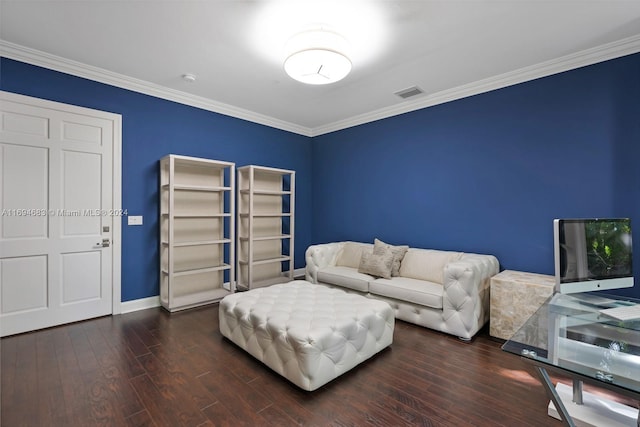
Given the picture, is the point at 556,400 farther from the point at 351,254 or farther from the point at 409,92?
the point at 409,92

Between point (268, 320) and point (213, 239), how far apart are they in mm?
2308

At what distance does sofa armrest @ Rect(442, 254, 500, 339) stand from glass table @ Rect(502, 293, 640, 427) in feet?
2.49

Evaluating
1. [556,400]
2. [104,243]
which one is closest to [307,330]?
[556,400]

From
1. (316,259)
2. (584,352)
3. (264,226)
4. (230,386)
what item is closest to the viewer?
(584,352)

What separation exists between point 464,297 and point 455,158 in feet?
6.04

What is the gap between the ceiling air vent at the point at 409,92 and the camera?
365cm

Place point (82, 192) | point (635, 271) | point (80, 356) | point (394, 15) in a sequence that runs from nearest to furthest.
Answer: point (394, 15), point (80, 356), point (635, 271), point (82, 192)

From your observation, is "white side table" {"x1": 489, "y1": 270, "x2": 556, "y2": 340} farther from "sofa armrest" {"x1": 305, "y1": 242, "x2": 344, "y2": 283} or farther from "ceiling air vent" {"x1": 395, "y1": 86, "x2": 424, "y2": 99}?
"ceiling air vent" {"x1": 395, "y1": 86, "x2": 424, "y2": 99}

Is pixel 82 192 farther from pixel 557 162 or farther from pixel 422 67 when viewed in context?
pixel 557 162

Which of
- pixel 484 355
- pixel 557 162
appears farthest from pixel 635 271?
pixel 484 355

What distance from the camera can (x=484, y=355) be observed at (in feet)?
8.30

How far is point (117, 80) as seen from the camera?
3.38 metres

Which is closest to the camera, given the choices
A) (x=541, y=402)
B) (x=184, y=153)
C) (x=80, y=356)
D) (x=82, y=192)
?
(x=541, y=402)

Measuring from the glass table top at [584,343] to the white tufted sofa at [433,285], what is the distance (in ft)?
2.92
